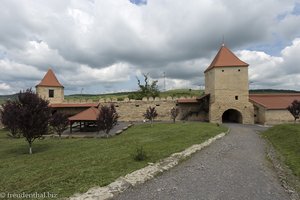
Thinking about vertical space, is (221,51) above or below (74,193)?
above

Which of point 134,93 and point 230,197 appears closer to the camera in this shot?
point 230,197

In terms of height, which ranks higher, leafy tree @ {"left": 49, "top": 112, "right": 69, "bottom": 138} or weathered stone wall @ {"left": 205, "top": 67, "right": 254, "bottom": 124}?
weathered stone wall @ {"left": 205, "top": 67, "right": 254, "bottom": 124}

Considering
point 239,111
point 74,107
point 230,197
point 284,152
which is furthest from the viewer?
point 74,107

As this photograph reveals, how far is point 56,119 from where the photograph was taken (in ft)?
68.8

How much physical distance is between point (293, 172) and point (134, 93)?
48237mm

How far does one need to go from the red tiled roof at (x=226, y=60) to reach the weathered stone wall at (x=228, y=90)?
48 cm

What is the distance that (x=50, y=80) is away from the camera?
126 ft

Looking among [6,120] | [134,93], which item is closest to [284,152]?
[6,120]

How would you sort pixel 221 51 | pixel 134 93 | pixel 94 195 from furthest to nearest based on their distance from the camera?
1. pixel 134 93
2. pixel 221 51
3. pixel 94 195

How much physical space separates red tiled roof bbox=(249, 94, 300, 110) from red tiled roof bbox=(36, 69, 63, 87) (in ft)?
91.8

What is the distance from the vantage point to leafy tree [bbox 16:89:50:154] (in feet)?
46.7

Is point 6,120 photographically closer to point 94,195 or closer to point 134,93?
point 94,195

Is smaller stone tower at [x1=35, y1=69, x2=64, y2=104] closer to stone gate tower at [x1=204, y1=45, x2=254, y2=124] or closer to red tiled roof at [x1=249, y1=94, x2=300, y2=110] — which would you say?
stone gate tower at [x1=204, y1=45, x2=254, y2=124]

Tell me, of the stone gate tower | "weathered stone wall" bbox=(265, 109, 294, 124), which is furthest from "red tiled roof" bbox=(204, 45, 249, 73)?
"weathered stone wall" bbox=(265, 109, 294, 124)
